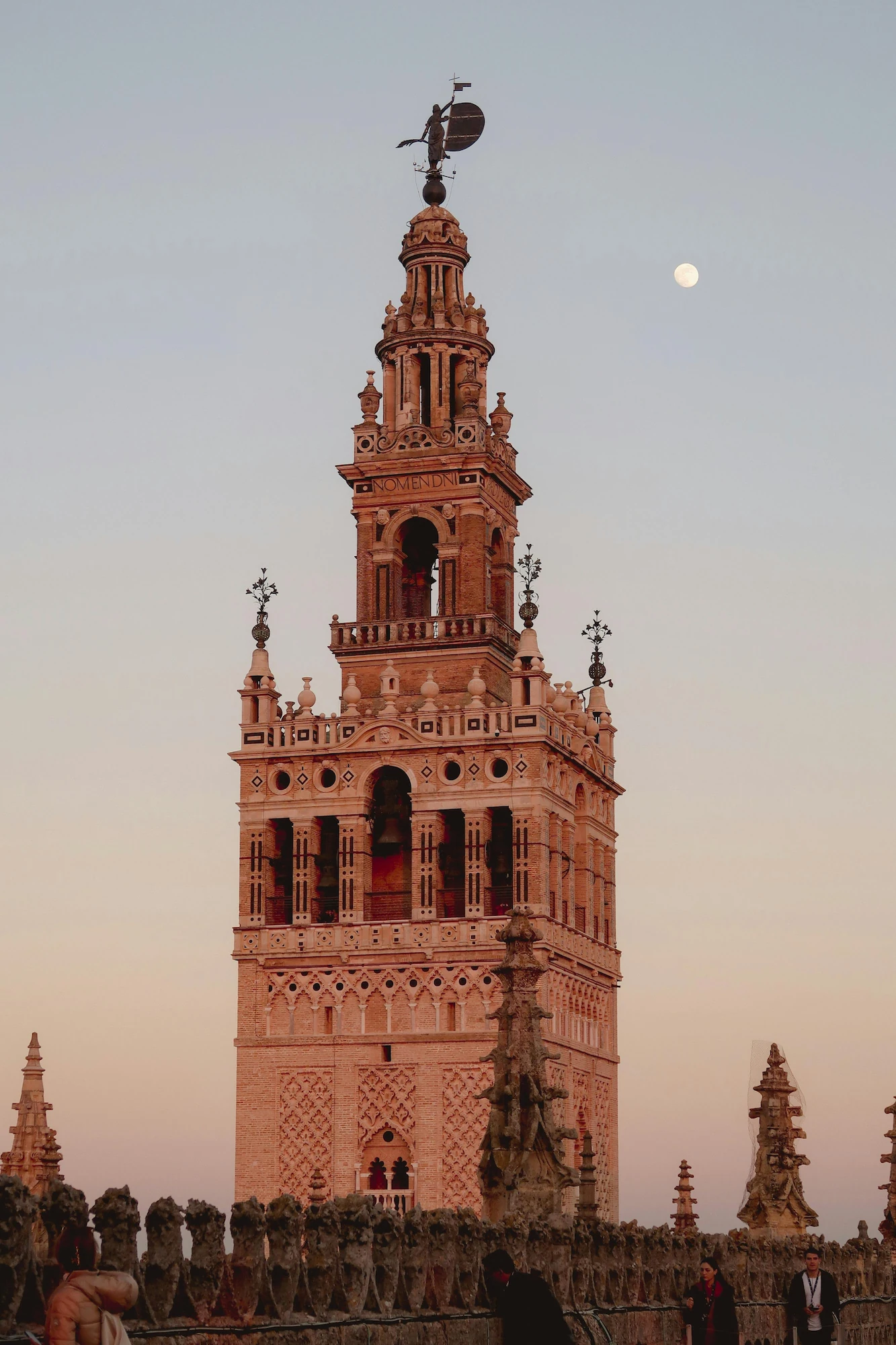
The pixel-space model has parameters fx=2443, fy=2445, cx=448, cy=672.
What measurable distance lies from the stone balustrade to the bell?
31.9 meters

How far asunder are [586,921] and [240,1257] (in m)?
46.5

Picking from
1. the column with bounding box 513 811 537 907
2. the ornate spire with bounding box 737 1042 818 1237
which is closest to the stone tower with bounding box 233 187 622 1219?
the column with bounding box 513 811 537 907

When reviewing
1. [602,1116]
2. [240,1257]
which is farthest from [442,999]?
[240,1257]

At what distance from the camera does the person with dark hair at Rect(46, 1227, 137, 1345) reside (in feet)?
47.1

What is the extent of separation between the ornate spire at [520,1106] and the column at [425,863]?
1108 inches

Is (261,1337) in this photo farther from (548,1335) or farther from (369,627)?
(369,627)

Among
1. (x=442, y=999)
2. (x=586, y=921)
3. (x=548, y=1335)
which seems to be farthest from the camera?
(x=586, y=921)

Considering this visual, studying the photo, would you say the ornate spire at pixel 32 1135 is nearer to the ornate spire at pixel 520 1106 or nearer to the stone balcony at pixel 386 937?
the stone balcony at pixel 386 937

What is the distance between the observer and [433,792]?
63.0 m

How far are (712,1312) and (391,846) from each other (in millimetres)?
41263

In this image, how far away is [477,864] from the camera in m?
62.2

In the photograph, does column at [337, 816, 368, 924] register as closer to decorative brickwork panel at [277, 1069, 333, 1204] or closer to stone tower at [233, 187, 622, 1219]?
stone tower at [233, 187, 622, 1219]

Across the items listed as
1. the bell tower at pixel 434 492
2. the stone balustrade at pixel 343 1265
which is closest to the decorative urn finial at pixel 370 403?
the bell tower at pixel 434 492

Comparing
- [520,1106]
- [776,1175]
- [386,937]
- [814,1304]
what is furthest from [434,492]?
[814,1304]
